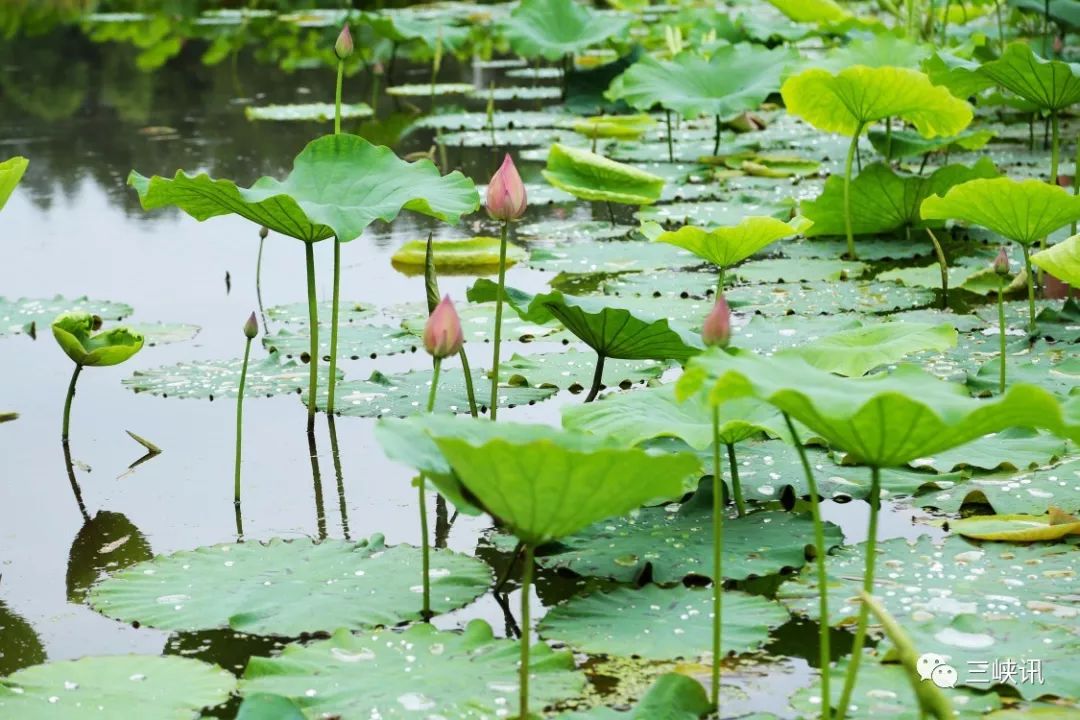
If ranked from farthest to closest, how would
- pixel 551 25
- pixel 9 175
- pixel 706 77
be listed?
pixel 551 25
pixel 706 77
pixel 9 175

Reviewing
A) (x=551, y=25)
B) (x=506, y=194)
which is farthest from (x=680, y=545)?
(x=551, y=25)

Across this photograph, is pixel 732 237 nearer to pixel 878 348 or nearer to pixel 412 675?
pixel 878 348

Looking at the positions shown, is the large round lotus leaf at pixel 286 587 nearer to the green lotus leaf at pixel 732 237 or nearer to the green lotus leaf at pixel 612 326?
the green lotus leaf at pixel 612 326

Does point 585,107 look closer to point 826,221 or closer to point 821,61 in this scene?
point 821,61

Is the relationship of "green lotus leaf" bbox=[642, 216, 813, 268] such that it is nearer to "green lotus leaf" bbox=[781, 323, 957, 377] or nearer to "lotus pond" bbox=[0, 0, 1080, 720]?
"lotus pond" bbox=[0, 0, 1080, 720]

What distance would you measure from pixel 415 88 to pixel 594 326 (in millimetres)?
5300

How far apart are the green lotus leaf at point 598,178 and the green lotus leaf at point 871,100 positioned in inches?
23.6

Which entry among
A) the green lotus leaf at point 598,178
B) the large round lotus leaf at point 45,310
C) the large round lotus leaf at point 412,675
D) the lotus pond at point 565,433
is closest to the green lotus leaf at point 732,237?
the lotus pond at point 565,433

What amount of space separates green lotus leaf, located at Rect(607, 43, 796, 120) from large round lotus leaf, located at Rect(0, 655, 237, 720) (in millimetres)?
3291

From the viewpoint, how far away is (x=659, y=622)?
154cm

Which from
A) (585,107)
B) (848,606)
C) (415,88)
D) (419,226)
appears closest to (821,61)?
(419,226)

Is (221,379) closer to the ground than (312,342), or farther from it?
closer to the ground

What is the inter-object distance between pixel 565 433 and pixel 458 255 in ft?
7.40

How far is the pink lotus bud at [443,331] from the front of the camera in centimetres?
150
